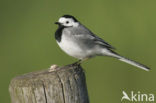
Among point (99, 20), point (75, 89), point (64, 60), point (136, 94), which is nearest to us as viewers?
point (75, 89)

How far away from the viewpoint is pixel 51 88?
4203 mm

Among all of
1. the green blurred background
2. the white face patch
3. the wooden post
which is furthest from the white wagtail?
the wooden post

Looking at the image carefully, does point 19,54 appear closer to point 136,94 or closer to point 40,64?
point 40,64

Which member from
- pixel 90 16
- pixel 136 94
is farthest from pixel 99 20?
pixel 136 94

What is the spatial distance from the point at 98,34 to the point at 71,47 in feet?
5.13

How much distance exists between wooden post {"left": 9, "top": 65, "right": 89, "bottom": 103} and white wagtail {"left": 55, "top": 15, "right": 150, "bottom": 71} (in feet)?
4.18

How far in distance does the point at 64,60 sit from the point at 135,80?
3.29ft

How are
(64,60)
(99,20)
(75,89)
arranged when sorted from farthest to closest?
(99,20)
(64,60)
(75,89)

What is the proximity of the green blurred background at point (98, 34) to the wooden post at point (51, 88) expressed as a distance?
2060mm

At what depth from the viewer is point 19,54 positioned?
280 inches

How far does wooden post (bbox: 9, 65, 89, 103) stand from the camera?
165 inches

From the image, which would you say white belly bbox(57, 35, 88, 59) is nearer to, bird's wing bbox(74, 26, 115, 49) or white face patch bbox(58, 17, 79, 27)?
bird's wing bbox(74, 26, 115, 49)

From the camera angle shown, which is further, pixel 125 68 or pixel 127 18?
pixel 127 18

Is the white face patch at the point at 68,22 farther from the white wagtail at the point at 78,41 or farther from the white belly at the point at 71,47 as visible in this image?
the white belly at the point at 71,47
